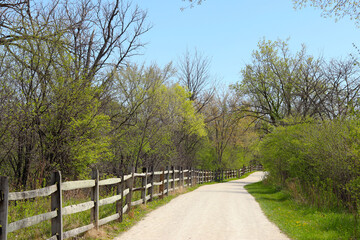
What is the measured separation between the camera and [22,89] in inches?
462

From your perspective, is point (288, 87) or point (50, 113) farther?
point (288, 87)

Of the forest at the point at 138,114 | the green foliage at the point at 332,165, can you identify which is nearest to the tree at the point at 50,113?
the forest at the point at 138,114

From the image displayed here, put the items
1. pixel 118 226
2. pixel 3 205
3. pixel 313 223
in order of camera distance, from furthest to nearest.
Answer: pixel 313 223
pixel 118 226
pixel 3 205

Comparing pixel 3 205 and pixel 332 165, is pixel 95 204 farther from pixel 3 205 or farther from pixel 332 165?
pixel 332 165

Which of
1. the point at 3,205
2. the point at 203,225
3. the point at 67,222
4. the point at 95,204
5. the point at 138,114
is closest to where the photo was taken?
the point at 3,205

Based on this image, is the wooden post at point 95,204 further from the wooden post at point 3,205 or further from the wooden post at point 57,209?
the wooden post at point 3,205

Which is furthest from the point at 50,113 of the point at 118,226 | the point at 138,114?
the point at 138,114

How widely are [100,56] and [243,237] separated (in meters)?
14.2

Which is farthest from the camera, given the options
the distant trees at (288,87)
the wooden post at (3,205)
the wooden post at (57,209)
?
the distant trees at (288,87)

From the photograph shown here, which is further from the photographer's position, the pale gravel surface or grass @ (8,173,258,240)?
the pale gravel surface

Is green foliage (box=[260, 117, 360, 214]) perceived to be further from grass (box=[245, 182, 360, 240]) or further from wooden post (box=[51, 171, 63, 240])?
wooden post (box=[51, 171, 63, 240])

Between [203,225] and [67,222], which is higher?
[67,222]

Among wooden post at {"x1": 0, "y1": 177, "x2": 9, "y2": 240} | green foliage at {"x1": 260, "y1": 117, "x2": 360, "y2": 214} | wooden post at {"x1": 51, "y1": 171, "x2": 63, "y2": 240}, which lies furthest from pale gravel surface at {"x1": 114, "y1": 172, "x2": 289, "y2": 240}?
wooden post at {"x1": 0, "y1": 177, "x2": 9, "y2": 240}

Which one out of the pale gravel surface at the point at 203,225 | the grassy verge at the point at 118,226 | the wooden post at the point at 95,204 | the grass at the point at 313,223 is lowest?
the grass at the point at 313,223
